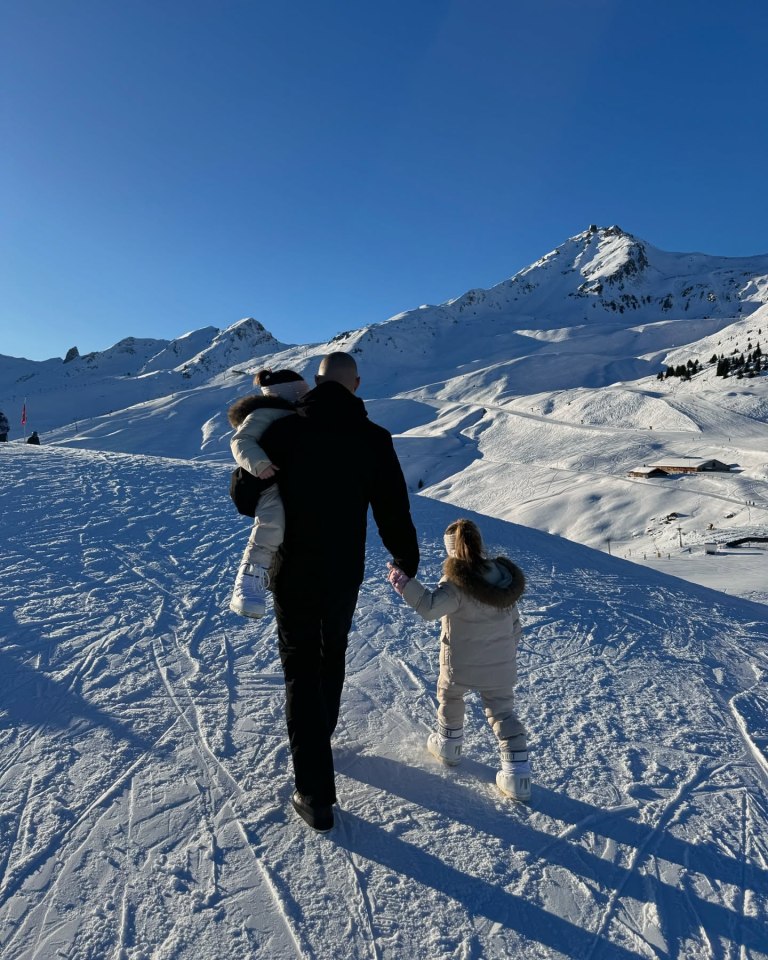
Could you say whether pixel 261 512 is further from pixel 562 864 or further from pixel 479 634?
pixel 562 864

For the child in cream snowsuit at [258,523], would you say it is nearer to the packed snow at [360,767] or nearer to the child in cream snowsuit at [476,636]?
the child in cream snowsuit at [476,636]

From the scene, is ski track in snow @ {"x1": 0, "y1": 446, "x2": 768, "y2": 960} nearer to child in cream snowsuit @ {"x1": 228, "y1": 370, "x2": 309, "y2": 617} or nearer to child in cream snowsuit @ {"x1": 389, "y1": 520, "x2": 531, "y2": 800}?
child in cream snowsuit @ {"x1": 389, "y1": 520, "x2": 531, "y2": 800}

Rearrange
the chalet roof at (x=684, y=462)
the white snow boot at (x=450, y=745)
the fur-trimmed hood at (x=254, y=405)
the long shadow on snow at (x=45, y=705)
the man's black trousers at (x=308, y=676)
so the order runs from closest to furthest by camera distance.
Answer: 1. the man's black trousers at (x=308, y=676)
2. the fur-trimmed hood at (x=254, y=405)
3. the white snow boot at (x=450, y=745)
4. the long shadow on snow at (x=45, y=705)
5. the chalet roof at (x=684, y=462)

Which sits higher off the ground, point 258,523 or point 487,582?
point 258,523

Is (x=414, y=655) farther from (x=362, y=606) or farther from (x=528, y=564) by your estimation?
(x=528, y=564)

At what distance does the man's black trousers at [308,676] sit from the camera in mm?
2977

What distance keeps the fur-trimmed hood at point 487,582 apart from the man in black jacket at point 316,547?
0.62 metres

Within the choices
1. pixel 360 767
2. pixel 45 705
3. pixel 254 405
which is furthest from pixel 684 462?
pixel 45 705

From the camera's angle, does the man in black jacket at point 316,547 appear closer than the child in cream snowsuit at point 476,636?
Yes

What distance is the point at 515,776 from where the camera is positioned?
330 cm

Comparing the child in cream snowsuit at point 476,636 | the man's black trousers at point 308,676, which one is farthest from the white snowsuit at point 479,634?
the man's black trousers at point 308,676

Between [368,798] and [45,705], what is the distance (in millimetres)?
2497

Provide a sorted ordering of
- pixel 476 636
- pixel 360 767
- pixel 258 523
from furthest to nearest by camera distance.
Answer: pixel 360 767 → pixel 476 636 → pixel 258 523

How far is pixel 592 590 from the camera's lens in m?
7.77
